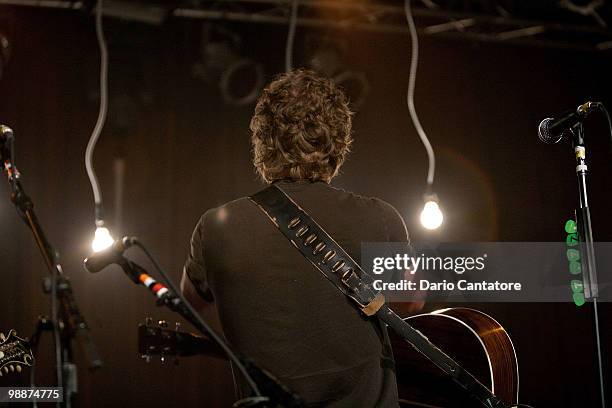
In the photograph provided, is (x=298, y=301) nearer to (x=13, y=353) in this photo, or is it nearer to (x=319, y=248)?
(x=319, y=248)

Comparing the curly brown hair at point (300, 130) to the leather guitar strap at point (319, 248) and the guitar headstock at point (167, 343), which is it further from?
the guitar headstock at point (167, 343)

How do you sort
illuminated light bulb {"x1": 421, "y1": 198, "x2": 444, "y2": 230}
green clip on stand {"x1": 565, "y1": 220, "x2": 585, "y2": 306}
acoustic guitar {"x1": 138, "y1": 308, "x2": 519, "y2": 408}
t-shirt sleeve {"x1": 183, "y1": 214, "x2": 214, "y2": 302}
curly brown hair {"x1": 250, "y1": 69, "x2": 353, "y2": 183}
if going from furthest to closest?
illuminated light bulb {"x1": 421, "y1": 198, "x2": 444, "y2": 230} < acoustic guitar {"x1": 138, "y1": 308, "x2": 519, "y2": 408} < green clip on stand {"x1": 565, "y1": 220, "x2": 585, "y2": 306} < curly brown hair {"x1": 250, "y1": 69, "x2": 353, "y2": 183} < t-shirt sleeve {"x1": 183, "y1": 214, "x2": 214, "y2": 302}

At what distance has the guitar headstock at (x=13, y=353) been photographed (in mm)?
2375

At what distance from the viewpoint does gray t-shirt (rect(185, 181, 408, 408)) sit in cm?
176

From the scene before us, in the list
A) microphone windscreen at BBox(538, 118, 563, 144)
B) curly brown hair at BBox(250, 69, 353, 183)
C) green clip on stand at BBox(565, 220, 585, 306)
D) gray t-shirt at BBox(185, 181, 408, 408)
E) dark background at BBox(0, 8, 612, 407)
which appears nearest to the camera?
gray t-shirt at BBox(185, 181, 408, 408)

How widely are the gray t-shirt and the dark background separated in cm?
291

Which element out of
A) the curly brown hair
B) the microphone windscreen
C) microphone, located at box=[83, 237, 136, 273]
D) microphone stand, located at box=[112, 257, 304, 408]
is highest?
the microphone windscreen

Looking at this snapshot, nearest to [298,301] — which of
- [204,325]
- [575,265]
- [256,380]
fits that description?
[256,380]

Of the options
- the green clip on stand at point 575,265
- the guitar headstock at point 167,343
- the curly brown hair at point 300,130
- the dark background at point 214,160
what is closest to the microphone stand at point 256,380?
the guitar headstock at point 167,343

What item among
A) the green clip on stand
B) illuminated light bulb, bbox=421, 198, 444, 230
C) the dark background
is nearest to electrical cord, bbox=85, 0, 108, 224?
the dark background

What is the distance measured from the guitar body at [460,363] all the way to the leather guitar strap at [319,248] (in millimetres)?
803

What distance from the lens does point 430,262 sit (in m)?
5.25

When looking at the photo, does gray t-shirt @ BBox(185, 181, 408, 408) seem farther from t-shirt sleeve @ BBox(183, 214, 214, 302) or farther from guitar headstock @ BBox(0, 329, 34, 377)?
guitar headstock @ BBox(0, 329, 34, 377)

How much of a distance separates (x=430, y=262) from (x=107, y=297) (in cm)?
247
